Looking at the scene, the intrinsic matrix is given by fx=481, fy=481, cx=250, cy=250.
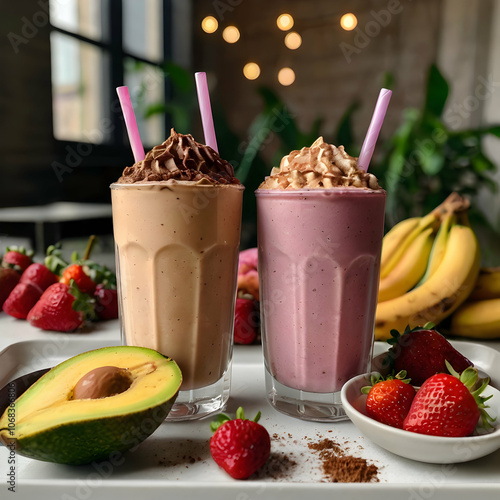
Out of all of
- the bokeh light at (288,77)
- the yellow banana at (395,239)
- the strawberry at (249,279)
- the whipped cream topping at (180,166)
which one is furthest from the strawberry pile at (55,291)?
the bokeh light at (288,77)

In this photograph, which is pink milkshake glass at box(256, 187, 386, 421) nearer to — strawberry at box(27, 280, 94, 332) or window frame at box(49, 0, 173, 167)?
strawberry at box(27, 280, 94, 332)

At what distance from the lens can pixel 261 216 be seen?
831 mm

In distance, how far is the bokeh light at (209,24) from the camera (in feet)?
15.5

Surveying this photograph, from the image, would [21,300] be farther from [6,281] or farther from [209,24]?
[209,24]

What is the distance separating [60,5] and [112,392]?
142 inches

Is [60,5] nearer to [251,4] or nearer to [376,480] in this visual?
[251,4]

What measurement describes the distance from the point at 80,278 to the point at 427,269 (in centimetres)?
99

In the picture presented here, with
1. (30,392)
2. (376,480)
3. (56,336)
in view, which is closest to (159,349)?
(30,392)

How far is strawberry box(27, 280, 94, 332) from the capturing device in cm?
125

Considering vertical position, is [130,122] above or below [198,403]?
above

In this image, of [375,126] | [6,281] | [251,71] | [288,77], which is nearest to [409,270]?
[375,126]

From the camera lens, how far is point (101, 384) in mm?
658

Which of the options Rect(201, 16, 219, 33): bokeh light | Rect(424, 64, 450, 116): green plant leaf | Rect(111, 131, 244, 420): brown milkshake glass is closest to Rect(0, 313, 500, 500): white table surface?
Rect(111, 131, 244, 420): brown milkshake glass

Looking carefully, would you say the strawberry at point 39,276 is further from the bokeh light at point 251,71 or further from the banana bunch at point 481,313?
the bokeh light at point 251,71
